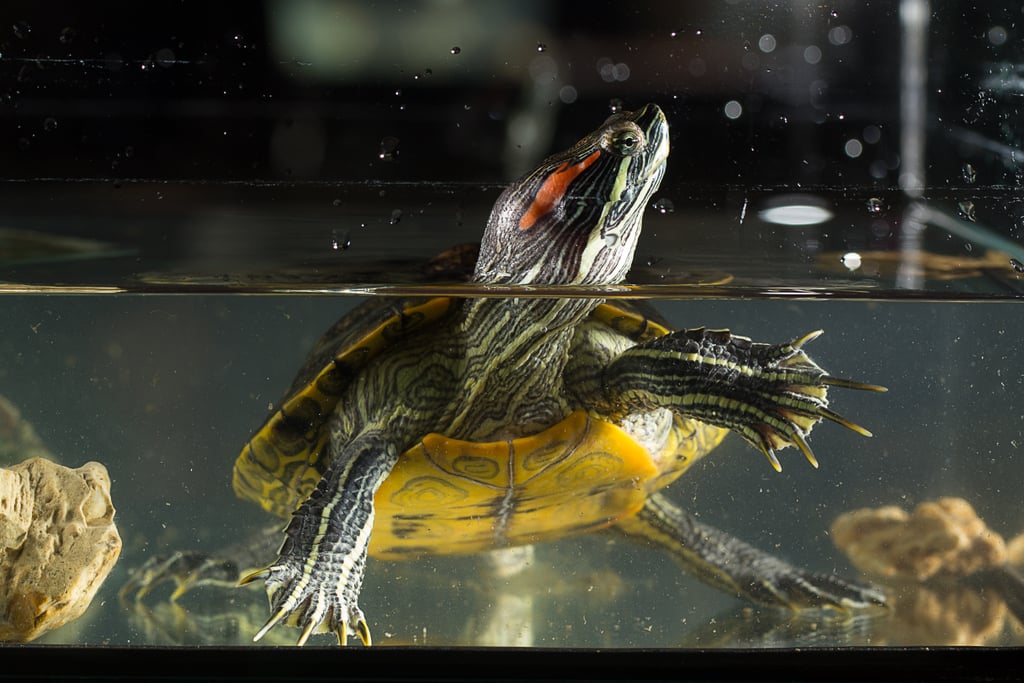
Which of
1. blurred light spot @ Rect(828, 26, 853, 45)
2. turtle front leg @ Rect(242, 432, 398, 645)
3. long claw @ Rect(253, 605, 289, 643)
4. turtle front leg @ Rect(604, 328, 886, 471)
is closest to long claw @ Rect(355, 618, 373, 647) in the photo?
turtle front leg @ Rect(242, 432, 398, 645)

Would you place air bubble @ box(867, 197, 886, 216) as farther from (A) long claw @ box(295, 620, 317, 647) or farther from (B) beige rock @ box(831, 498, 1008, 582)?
(A) long claw @ box(295, 620, 317, 647)

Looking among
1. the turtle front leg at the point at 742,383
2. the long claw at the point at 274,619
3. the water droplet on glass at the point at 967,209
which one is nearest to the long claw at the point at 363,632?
the long claw at the point at 274,619

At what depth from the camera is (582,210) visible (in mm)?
2219

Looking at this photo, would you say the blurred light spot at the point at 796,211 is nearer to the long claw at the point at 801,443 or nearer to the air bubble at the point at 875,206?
the air bubble at the point at 875,206

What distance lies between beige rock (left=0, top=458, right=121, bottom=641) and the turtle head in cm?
111

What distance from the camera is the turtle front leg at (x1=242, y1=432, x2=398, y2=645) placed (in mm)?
1936

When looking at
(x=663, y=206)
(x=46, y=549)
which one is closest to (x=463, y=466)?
(x=46, y=549)

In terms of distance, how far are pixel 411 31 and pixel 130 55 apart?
97cm

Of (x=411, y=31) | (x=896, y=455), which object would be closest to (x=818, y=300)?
(x=896, y=455)

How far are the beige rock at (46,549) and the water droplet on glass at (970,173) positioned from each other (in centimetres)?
303

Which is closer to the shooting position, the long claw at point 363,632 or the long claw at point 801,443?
the long claw at point 363,632

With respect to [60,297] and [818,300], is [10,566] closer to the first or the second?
[60,297]

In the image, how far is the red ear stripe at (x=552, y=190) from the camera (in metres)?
2.14

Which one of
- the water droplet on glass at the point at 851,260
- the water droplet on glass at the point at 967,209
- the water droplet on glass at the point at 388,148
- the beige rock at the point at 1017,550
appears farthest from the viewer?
the water droplet on glass at the point at 388,148
